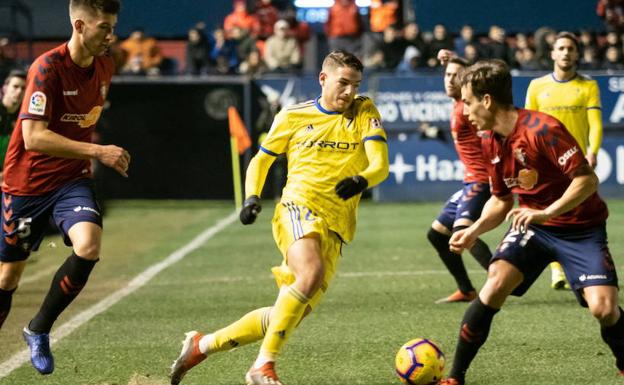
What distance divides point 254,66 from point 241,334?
15.2 m

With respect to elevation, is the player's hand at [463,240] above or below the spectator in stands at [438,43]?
above

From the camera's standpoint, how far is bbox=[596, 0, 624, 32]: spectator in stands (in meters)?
22.8

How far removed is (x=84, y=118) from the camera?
681 centimetres

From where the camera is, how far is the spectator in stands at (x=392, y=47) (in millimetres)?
21297

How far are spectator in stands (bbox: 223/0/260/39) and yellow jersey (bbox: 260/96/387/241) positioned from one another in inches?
647

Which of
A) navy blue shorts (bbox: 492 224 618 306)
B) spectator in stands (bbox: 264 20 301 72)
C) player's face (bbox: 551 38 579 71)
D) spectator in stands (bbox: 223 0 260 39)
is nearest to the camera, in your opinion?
navy blue shorts (bbox: 492 224 618 306)

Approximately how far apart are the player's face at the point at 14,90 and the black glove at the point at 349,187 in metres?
5.17

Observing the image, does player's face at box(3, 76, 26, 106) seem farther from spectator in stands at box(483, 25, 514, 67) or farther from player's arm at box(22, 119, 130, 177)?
spectator in stands at box(483, 25, 514, 67)

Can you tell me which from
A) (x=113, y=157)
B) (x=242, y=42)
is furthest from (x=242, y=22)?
(x=113, y=157)

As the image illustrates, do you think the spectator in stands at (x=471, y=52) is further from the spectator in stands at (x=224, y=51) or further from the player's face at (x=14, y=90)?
the player's face at (x=14, y=90)

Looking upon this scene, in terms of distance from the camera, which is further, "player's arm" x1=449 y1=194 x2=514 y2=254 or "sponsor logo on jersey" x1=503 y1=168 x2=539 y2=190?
"player's arm" x1=449 y1=194 x2=514 y2=254

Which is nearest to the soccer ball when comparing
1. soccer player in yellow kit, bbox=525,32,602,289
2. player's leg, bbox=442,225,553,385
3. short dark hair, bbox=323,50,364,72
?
player's leg, bbox=442,225,553,385

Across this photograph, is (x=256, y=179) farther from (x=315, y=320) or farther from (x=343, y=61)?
(x=315, y=320)

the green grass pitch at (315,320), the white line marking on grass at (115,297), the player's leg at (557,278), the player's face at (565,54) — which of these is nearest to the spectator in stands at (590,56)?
the green grass pitch at (315,320)
